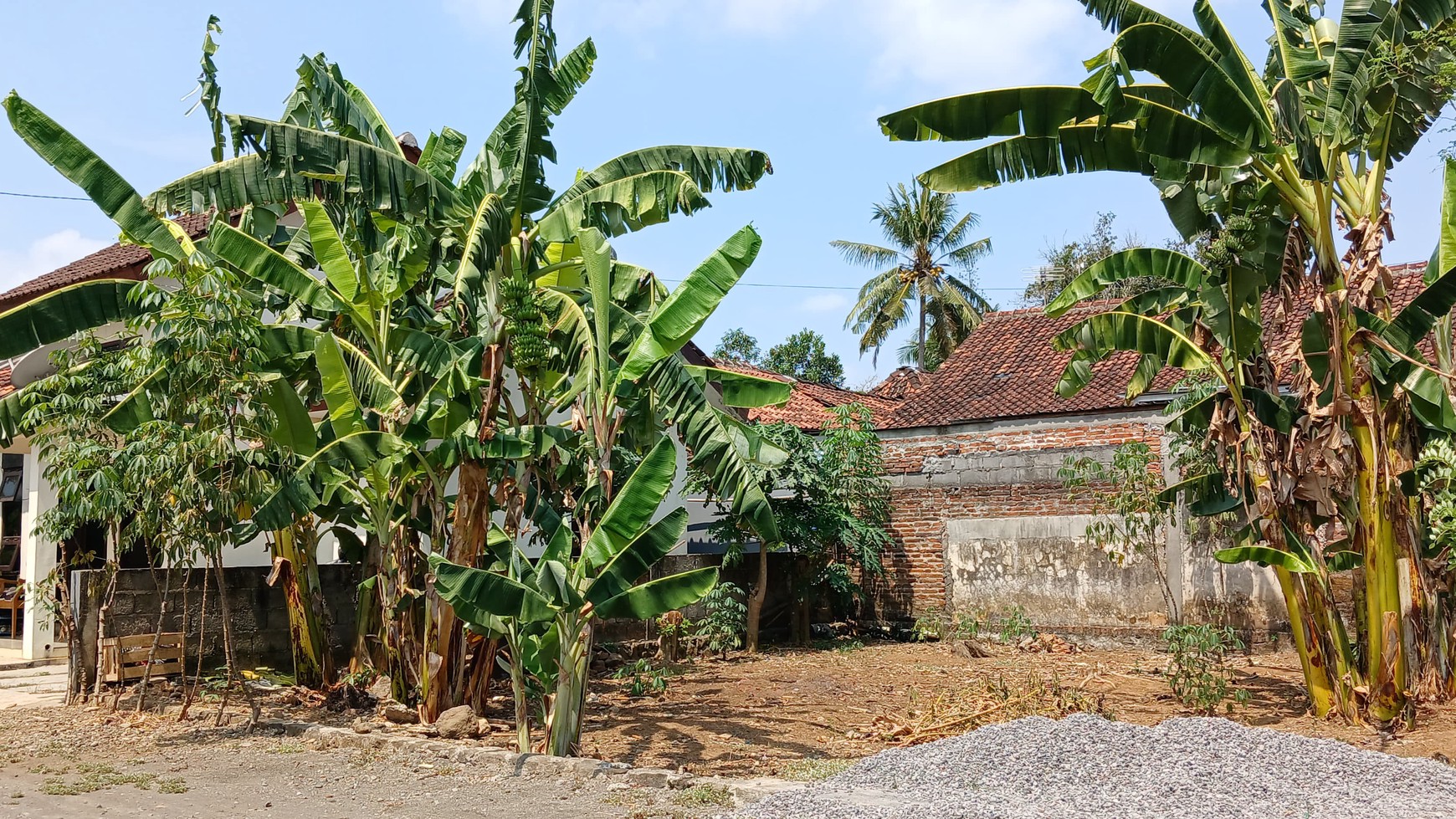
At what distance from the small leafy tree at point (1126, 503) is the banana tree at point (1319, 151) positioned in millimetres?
3434

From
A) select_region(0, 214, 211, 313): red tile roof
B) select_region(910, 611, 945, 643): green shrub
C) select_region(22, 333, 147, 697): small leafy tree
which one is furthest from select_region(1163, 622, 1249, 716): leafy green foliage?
select_region(0, 214, 211, 313): red tile roof

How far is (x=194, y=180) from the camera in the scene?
9.42 m

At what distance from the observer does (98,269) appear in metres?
14.1

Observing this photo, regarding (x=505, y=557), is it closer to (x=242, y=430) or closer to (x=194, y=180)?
(x=242, y=430)

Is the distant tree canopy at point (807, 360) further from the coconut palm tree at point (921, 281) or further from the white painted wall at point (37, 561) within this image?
the white painted wall at point (37, 561)

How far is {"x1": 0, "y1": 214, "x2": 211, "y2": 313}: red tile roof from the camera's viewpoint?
13.7 m

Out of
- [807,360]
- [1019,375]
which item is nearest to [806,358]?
[807,360]

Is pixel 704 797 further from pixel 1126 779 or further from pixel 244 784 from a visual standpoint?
pixel 244 784

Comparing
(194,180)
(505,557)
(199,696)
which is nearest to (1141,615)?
(505,557)

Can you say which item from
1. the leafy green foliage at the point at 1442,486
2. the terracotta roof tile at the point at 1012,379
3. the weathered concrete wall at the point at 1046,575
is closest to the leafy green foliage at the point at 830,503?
the weathered concrete wall at the point at 1046,575

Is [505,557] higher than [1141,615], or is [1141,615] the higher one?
[505,557]

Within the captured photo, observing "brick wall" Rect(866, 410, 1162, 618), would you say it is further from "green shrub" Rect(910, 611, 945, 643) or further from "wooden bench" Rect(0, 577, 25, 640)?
"wooden bench" Rect(0, 577, 25, 640)

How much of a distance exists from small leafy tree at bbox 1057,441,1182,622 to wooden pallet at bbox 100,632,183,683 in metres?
9.67

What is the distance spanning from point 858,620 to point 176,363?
11316 mm
